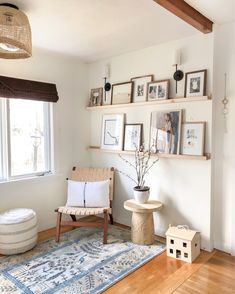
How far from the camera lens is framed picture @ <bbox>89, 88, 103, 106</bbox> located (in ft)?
12.3

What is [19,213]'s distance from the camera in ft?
9.25

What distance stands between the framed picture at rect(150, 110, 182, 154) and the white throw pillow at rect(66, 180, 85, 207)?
1.03 m

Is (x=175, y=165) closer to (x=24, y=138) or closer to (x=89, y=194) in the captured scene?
(x=89, y=194)

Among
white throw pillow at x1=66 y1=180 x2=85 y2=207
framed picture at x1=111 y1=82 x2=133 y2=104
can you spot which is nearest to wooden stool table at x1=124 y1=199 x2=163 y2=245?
white throw pillow at x1=66 y1=180 x2=85 y2=207

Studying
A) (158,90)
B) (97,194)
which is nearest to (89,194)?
(97,194)

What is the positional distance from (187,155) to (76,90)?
6.17 ft

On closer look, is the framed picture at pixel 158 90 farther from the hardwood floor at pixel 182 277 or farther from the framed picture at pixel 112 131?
the hardwood floor at pixel 182 277

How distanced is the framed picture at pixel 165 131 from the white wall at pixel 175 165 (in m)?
0.09

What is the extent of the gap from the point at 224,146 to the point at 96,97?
1943 mm

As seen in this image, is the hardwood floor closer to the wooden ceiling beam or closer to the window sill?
the window sill

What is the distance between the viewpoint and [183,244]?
8.39 feet

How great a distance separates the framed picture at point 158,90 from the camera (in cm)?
297

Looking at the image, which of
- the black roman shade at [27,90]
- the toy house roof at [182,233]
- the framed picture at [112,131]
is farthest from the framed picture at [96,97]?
the toy house roof at [182,233]

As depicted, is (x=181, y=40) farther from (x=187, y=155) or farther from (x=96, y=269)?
(x=96, y=269)
